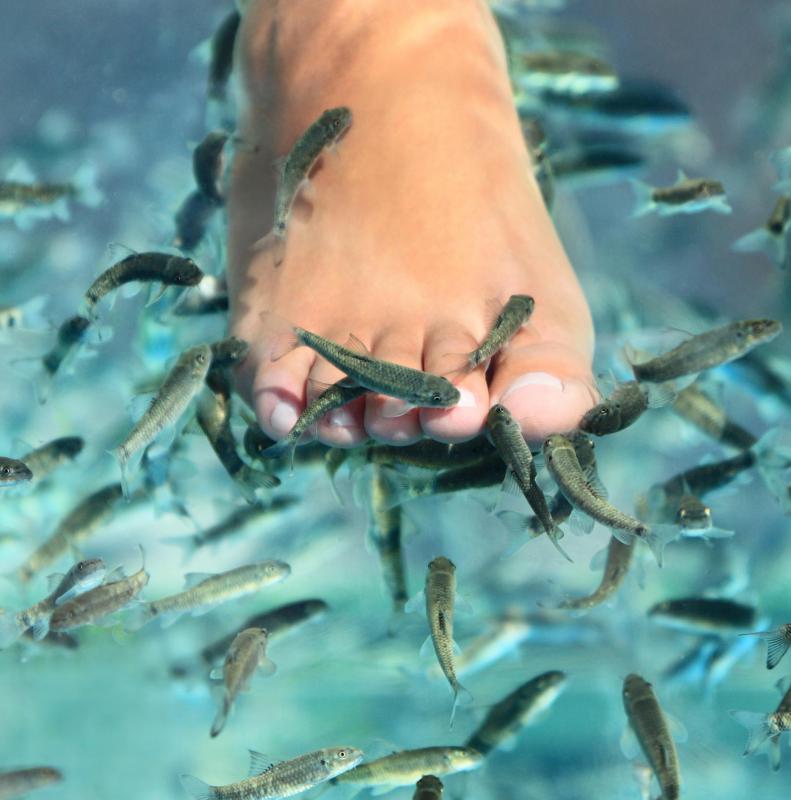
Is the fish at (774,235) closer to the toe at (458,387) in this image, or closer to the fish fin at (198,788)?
the toe at (458,387)

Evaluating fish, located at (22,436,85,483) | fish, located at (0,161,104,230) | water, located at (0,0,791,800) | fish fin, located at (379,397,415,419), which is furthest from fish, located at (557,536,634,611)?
fish, located at (0,161,104,230)

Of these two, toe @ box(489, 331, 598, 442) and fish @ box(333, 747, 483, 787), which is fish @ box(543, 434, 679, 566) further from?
fish @ box(333, 747, 483, 787)

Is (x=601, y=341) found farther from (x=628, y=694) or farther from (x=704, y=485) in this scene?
(x=628, y=694)

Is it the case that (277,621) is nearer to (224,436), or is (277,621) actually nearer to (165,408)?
(224,436)

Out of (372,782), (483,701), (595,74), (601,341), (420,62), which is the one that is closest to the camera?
(372,782)

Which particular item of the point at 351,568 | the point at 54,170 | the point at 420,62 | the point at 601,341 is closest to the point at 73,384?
the point at 54,170
